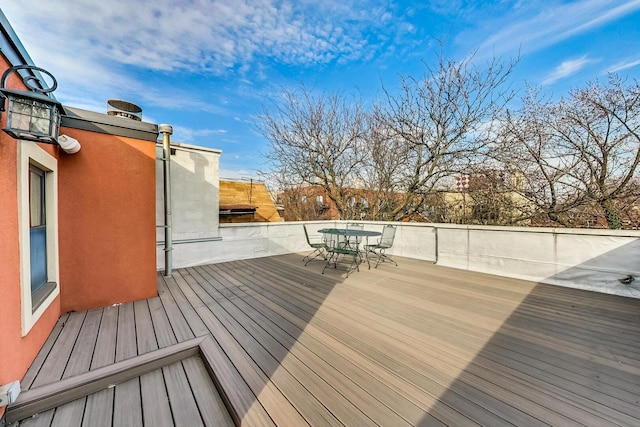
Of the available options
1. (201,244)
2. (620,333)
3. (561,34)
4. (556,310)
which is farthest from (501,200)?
(201,244)

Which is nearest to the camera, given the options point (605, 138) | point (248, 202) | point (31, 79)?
point (31, 79)

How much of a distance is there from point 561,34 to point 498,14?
132 centimetres

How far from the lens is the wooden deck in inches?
55.5

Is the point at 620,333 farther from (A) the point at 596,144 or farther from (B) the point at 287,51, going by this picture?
(B) the point at 287,51

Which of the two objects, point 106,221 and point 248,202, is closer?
point 106,221

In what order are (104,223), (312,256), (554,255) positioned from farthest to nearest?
(312,256), (554,255), (104,223)

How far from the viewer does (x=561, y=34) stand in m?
5.12

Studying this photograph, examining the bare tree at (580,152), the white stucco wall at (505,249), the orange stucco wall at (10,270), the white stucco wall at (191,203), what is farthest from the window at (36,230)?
the bare tree at (580,152)

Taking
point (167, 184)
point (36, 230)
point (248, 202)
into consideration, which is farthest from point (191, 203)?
point (248, 202)

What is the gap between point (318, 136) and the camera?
878 cm

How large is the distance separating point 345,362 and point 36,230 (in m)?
Result: 2.93

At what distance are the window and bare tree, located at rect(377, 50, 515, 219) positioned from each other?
317 inches

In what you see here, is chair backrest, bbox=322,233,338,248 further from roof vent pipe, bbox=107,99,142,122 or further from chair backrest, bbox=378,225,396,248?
roof vent pipe, bbox=107,99,142,122

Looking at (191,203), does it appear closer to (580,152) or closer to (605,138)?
(580,152)
